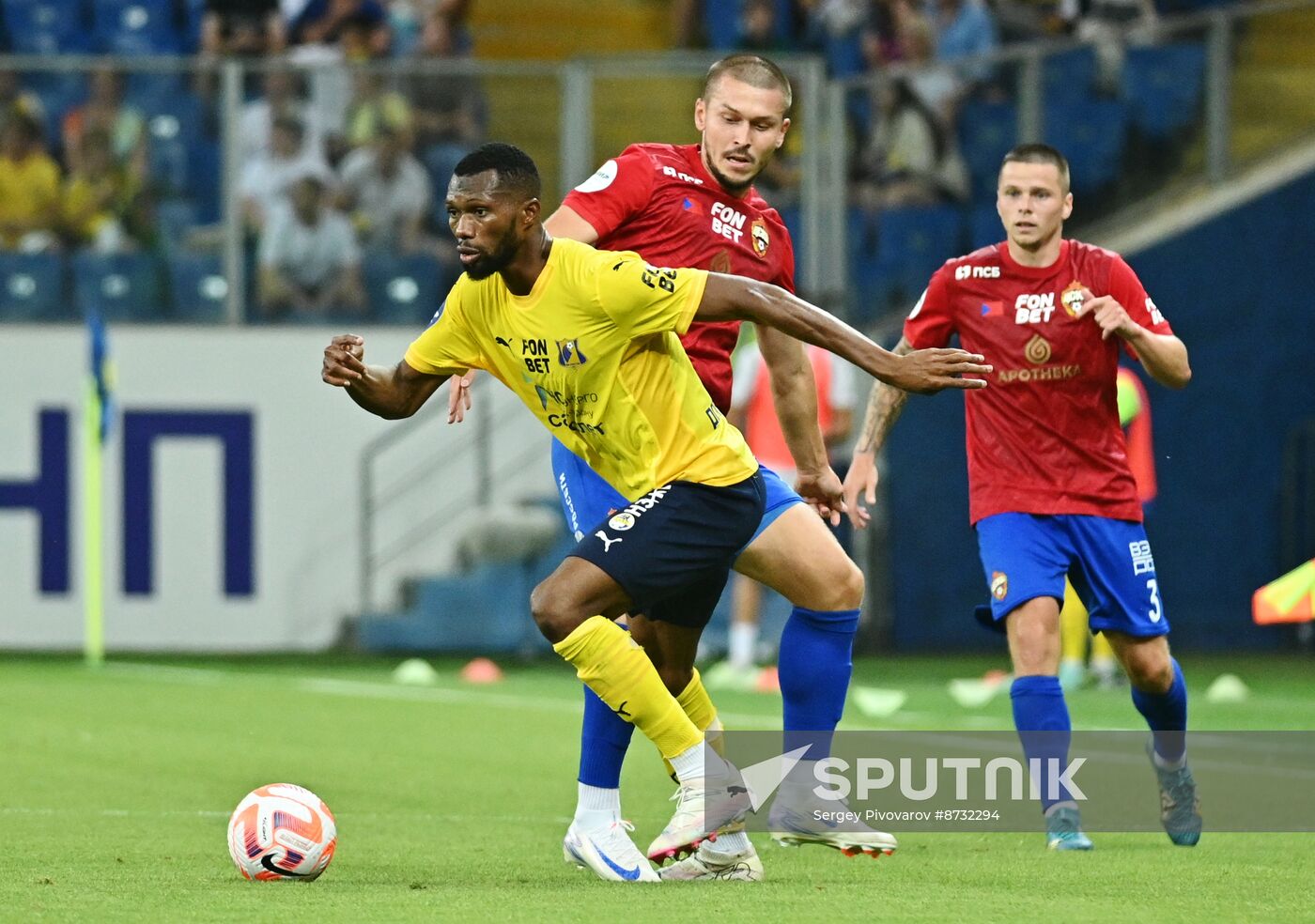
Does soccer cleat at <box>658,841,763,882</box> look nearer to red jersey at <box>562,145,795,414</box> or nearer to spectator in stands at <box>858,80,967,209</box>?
red jersey at <box>562,145,795,414</box>

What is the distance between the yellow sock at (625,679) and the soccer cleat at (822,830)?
615 millimetres

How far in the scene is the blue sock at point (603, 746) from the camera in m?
5.94

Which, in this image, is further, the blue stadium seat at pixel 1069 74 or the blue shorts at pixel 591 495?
the blue stadium seat at pixel 1069 74

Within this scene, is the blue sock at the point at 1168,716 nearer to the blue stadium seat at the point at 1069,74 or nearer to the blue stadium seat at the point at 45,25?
the blue stadium seat at the point at 1069,74

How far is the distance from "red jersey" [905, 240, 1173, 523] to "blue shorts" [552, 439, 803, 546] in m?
1.13

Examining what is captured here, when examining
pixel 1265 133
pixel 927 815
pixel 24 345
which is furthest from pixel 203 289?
pixel 927 815

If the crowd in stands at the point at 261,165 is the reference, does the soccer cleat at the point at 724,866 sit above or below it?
below

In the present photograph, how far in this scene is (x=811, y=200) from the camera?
1630 centimetres

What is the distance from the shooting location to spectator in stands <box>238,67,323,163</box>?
16.0 m

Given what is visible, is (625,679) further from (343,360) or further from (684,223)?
(684,223)

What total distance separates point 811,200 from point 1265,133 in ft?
11.0

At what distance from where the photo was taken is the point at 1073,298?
7117mm

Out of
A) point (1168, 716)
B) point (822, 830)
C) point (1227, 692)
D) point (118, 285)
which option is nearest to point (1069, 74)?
point (1227, 692)

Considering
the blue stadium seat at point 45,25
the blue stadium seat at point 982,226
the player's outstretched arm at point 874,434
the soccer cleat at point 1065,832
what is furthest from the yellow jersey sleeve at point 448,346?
the blue stadium seat at point 45,25
